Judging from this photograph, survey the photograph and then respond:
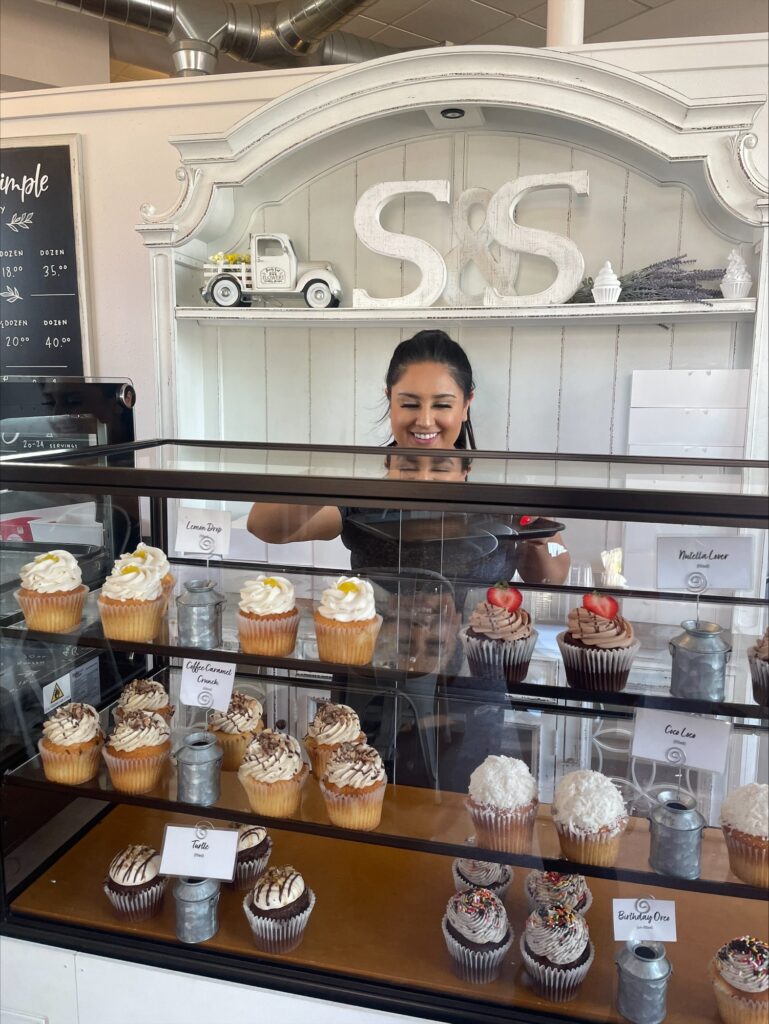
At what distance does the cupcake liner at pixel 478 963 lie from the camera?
3.94 feet

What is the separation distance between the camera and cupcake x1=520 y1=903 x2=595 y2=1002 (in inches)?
46.1

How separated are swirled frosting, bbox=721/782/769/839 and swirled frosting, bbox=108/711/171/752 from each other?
97 cm

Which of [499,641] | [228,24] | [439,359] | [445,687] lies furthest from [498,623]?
[228,24]

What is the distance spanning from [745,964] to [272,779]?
0.79 m

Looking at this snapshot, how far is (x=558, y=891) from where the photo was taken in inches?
50.9

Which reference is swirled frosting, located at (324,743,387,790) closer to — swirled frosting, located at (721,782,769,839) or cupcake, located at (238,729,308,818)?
cupcake, located at (238,729,308,818)

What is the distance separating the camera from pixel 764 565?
3.48ft

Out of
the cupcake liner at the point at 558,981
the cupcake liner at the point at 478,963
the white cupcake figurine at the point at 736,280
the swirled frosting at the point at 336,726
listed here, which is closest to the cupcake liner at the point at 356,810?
the swirled frosting at the point at 336,726

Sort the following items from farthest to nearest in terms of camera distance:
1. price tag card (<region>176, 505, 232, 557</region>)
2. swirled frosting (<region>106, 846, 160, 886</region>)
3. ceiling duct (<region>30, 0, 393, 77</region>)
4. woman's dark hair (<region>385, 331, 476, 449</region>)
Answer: ceiling duct (<region>30, 0, 393, 77</region>) < woman's dark hair (<region>385, 331, 476, 449</region>) < swirled frosting (<region>106, 846, 160, 886</region>) < price tag card (<region>176, 505, 232, 557</region>)

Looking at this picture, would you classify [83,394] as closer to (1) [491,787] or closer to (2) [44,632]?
(2) [44,632]

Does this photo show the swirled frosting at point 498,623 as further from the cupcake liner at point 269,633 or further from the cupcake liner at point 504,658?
the cupcake liner at point 269,633

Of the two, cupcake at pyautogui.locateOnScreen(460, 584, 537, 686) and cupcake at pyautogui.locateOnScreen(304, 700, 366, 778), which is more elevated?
cupcake at pyautogui.locateOnScreen(460, 584, 537, 686)

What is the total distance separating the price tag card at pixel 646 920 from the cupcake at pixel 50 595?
1062mm

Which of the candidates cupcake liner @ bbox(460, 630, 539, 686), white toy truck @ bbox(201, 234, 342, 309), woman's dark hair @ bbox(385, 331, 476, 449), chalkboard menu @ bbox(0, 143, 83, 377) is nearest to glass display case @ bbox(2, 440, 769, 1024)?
cupcake liner @ bbox(460, 630, 539, 686)
